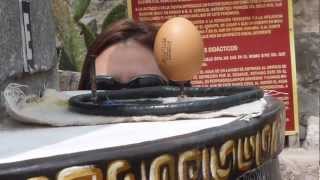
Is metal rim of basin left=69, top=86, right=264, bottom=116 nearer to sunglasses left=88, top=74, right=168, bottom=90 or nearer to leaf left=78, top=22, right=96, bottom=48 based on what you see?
sunglasses left=88, top=74, right=168, bottom=90

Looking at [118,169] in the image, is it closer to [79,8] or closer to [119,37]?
[119,37]

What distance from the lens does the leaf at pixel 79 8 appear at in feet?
13.2

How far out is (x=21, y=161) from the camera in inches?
41.1

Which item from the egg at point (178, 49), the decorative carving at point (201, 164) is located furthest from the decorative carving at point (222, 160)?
the egg at point (178, 49)

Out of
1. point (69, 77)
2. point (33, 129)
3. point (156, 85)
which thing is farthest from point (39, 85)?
point (69, 77)

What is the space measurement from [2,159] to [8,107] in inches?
17.7

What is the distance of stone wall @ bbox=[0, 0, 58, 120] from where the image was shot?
161cm

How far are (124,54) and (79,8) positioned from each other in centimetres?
194

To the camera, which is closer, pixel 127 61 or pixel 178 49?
pixel 178 49

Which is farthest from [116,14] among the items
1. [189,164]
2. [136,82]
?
[189,164]

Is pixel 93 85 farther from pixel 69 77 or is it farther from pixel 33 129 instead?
pixel 69 77

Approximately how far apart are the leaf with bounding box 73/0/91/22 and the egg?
2.56 metres

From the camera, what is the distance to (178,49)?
4.84ft

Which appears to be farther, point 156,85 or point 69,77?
Answer: point 69,77
